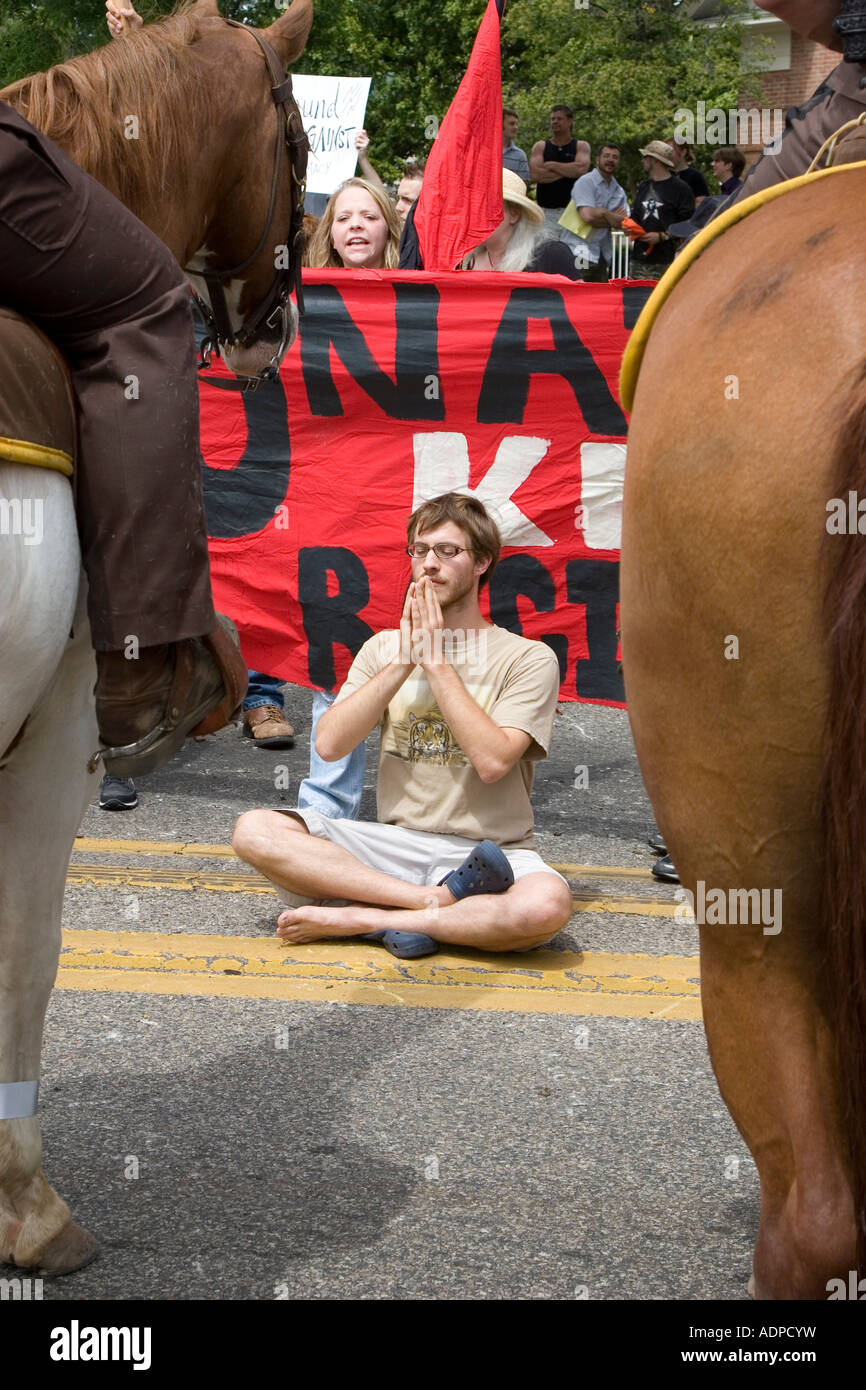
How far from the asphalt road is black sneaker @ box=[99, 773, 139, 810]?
2.60 ft

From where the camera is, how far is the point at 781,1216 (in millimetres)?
1920

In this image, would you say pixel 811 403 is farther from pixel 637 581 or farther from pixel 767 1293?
pixel 767 1293

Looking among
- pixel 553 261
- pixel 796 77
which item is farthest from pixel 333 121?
pixel 796 77

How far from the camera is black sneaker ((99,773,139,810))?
6340 mm

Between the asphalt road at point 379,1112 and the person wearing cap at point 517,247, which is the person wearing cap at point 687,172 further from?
the asphalt road at point 379,1112

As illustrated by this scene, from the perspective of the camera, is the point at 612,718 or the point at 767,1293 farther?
the point at 612,718

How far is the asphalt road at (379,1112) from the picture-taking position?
3.01 metres

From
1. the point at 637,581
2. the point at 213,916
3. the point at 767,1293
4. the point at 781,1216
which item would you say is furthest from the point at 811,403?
the point at 213,916

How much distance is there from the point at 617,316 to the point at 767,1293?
5.03 metres

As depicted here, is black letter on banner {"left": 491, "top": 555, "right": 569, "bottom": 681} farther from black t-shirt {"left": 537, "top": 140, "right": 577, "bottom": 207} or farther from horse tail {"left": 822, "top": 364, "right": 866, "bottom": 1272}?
black t-shirt {"left": 537, "top": 140, "right": 577, "bottom": 207}

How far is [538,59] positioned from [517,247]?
2356 cm

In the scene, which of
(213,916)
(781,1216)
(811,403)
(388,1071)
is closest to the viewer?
(811,403)

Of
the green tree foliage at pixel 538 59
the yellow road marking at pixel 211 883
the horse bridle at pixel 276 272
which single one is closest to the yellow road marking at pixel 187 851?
the yellow road marking at pixel 211 883

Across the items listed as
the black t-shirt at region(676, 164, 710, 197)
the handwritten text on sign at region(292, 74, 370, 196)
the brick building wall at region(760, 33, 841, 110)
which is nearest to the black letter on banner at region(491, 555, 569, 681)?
the handwritten text on sign at region(292, 74, 370, 196)
